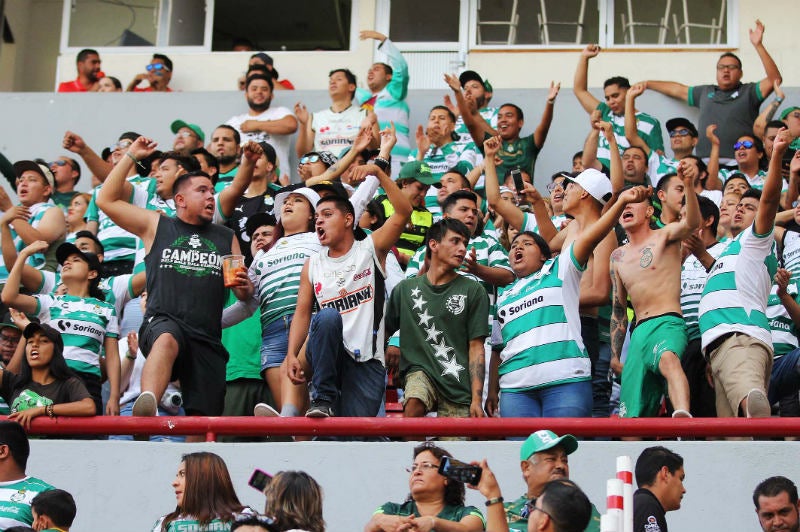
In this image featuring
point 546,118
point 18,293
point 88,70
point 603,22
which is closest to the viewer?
point 18,293

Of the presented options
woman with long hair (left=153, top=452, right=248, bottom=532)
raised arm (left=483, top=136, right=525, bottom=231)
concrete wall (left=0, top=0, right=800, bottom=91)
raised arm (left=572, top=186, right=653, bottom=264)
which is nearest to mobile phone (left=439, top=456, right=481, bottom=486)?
woman with long hair (left=153, top=452, right=248, bottom=532)

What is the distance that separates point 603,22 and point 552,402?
8.72 m

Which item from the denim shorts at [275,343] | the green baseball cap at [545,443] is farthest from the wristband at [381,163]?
the green baseball cap at [545,443]

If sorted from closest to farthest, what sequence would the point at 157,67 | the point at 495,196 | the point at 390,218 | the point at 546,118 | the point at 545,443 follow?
1. the point at 545,443
2. the point at 390,218
3. the point at 495,196
4. the point at 546,118
5. the point at 157,67

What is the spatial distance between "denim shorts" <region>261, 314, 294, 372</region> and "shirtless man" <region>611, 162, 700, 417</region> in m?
2.13

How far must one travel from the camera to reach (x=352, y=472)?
8531 mm

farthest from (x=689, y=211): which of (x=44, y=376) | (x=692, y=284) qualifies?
(x=44, y=376)

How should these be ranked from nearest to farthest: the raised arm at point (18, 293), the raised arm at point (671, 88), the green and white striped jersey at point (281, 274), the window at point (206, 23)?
1. the green and white striped jersey at point (281, 274)
2. the raised arm at point (18, 293)
3. the raised arm at point (671, 88)
4. the window at point (206, 23)

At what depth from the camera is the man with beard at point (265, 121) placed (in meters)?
14.0

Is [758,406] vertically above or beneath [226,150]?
beneath

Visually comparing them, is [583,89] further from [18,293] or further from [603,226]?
[18,293]

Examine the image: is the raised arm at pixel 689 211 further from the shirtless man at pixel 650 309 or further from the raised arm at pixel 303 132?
the raised arm at pixel 303 132

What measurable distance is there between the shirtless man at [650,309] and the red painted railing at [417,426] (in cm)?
27

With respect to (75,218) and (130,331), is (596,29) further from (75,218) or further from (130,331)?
(130,331)
